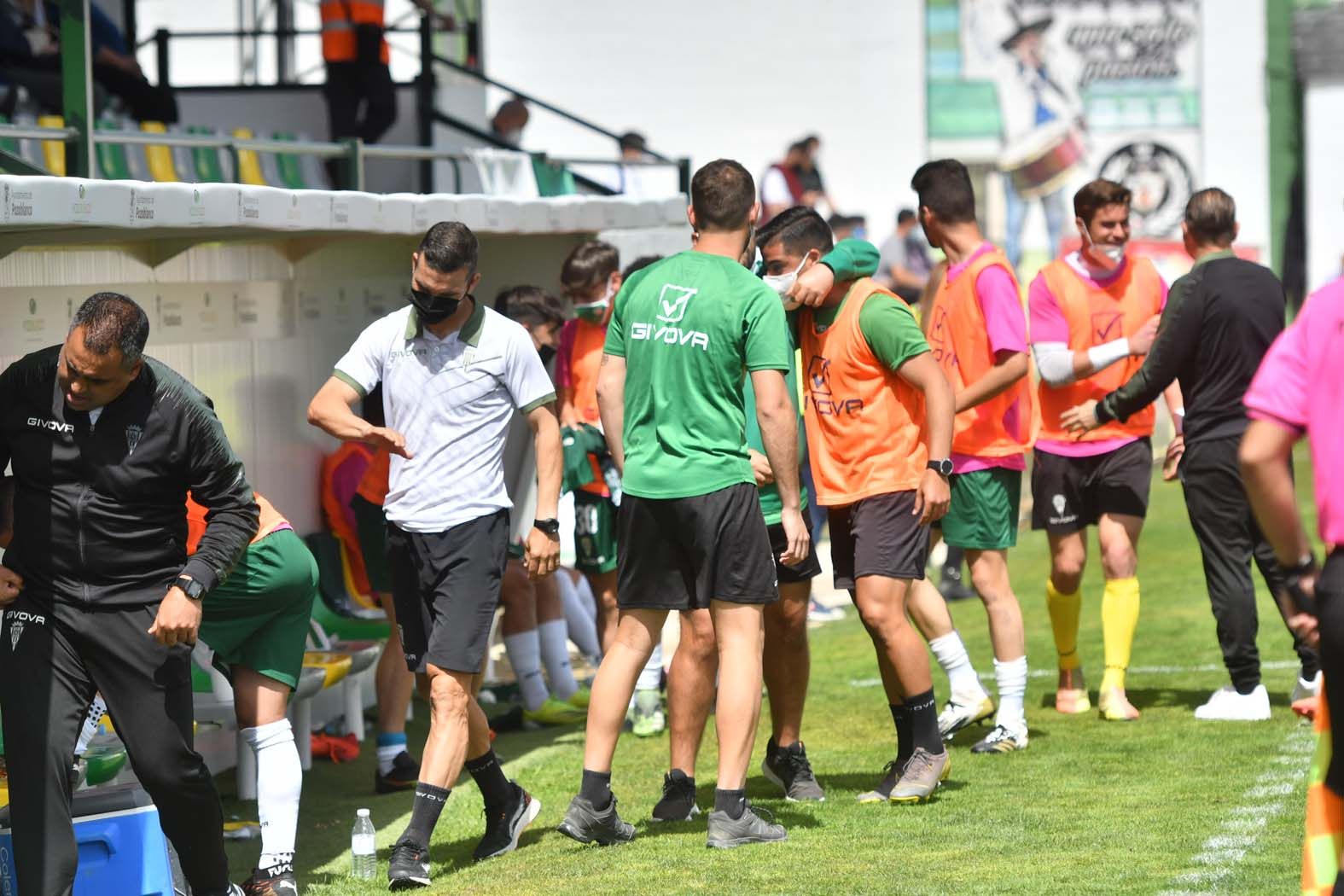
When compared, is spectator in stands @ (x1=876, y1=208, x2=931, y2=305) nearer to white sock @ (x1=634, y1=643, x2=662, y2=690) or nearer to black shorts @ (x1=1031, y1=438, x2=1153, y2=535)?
white sock @ (x1=634, y1=643, x2=662, y2=690)

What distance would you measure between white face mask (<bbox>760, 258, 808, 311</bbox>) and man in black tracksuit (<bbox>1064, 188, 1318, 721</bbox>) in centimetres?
142

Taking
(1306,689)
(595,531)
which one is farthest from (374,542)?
(1306,689)

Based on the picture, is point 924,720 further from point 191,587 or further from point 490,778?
point 191,587

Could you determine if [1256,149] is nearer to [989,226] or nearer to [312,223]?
[989,226]

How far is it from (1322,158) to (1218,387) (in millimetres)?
24660

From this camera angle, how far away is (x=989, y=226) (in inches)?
1189

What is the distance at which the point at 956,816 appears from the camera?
20.7 ft

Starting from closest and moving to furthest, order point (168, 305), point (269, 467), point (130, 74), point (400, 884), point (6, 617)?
point (6, 617), point (400, 884), point (168, 305), point (269, 467), point (130, 74)

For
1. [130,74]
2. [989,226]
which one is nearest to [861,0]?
[989,226]

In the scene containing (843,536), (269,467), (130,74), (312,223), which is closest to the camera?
(843,536)

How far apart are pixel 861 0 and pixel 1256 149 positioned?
642cm

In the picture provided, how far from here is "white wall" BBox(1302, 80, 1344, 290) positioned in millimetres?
30359

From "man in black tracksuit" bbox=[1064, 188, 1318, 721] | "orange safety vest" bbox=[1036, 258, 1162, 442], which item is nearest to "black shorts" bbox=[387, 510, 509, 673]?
"man in black tracksuit" bbox=[1064, 188, 1318, 721]

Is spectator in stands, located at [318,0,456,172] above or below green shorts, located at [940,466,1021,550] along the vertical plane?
above
